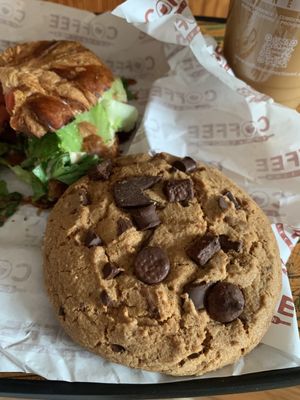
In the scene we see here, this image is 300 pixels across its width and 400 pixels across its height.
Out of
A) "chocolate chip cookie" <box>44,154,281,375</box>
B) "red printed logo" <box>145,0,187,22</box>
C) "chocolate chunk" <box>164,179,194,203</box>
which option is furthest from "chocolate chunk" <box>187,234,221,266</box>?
"red printed logo" <box>145,0,187,22</box>

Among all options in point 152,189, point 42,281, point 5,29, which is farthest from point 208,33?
point 42,281

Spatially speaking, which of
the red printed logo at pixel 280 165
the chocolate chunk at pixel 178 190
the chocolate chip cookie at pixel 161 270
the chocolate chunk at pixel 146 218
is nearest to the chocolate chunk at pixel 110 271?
the chocolate chip cookie at pixel 161 270

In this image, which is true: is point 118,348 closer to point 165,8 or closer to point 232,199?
point 232,199

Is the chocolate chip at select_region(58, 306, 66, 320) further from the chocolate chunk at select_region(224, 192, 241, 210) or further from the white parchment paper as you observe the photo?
the chocolate chunk at select_region(224, 192, 241, 210)

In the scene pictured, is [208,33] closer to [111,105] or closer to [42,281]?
[111,105]

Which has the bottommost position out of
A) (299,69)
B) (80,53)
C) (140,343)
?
(140,343)
